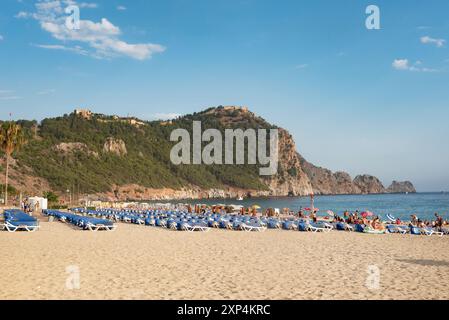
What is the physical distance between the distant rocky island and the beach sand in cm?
7597

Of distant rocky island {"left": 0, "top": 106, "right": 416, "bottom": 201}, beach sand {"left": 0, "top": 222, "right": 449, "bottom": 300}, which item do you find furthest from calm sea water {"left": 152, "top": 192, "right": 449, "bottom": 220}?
beach sand {"left": 0, "top": 222, "right": 449, "bottom": 300}

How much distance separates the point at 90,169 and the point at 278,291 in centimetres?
11694

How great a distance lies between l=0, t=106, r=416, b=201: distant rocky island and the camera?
100500 mm

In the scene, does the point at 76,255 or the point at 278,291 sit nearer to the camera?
the point at 278,291

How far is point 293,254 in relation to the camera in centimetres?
1493

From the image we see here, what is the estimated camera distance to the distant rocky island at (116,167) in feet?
330

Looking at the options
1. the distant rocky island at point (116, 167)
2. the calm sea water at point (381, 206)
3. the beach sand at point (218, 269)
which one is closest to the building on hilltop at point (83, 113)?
the distant rocky island at point (116, 167)

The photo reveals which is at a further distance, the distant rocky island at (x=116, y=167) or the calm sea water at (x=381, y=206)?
the distant rocky island at (x=116, y=167)

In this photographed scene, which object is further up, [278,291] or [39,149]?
[39,149]

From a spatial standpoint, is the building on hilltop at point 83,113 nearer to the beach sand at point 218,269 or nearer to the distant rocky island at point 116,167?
the distant rocky island at point 116,167

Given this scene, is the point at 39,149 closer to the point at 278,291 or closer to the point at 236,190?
the point at 236,190

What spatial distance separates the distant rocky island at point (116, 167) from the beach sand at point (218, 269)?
76.0m
